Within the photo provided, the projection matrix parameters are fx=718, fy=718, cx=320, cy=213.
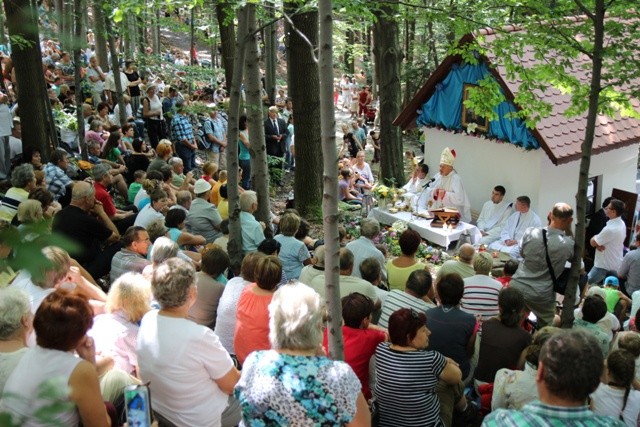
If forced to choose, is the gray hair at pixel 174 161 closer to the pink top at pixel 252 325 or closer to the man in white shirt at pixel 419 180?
the man in white shirt at pixel 419 180

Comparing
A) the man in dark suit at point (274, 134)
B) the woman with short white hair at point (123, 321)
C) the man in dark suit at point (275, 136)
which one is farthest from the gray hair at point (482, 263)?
the man in dark suit at point (274, 134)

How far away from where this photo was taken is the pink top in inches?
209

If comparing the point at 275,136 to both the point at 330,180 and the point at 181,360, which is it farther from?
the point at 181,360

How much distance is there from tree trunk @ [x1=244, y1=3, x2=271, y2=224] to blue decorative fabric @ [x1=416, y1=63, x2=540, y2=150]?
15.4 ft

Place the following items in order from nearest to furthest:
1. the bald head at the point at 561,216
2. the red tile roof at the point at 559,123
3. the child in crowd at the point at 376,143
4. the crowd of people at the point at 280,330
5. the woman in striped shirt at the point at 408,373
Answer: the crowd of people at the point at 280,330
the woman in striped shirt at the point at 408,373
the bald head at the point at 561,216
the red tile roof at the point at 559,123
the child in crowd at the point at 376,143

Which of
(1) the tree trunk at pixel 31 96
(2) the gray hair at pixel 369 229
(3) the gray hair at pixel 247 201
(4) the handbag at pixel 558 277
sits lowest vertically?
(4) the handbag at pixel 558 277

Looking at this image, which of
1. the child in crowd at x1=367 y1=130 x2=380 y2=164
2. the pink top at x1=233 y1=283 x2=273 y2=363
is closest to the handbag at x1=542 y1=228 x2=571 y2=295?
the pink top at x1=233 y1=283 x2=273 y2=363

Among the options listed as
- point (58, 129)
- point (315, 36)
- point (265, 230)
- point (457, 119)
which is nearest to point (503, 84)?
point (457, 119)

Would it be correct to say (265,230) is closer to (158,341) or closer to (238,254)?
(238,254)

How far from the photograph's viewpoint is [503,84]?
12.3 m

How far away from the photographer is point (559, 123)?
12.8m

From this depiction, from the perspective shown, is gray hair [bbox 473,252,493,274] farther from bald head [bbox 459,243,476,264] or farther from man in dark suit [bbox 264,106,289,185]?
man in dark suit [bbox 264,106,289,185]

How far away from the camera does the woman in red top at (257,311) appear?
5.32 m

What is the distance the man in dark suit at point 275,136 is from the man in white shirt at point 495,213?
16.6 ft
